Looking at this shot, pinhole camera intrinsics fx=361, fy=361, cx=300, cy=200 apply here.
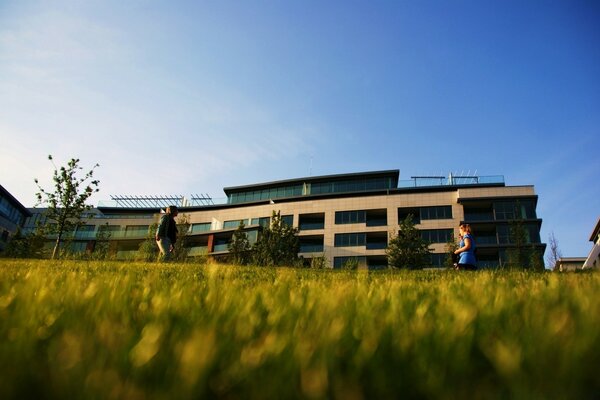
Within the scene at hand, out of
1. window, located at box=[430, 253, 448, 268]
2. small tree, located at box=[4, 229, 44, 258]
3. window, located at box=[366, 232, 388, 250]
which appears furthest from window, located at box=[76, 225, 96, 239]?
window, located at box=[430, 253, 448, 268]

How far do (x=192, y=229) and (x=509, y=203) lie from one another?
180ft

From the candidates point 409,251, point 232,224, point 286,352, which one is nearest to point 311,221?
point 232,224

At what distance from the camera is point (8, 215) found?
249ft

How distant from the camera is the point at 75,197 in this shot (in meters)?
34.5

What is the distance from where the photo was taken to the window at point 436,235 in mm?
54281

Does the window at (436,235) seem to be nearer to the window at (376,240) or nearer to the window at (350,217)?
the window at (376,240)

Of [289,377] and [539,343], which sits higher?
[539,343]

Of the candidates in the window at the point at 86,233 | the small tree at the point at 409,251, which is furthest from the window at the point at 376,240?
the window at the point at 86,233

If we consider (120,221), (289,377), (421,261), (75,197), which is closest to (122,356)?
(289,377)

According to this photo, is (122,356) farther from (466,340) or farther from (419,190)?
(419,190)

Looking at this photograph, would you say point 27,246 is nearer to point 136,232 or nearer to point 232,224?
point 136,232

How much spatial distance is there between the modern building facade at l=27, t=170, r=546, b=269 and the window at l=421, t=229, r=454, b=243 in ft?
0.46

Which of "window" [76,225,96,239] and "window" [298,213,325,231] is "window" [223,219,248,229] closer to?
"window" [298,213,325,231]

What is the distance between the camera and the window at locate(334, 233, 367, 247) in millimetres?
58125
